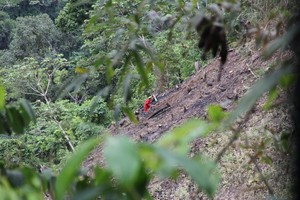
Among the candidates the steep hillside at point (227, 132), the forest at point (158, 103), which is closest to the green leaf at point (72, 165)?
the forest at point (158, 103)

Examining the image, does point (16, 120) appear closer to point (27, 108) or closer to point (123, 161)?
point (27, 108)

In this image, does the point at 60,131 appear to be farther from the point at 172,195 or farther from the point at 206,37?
the point at 206,37

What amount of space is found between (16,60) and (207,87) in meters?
7.87

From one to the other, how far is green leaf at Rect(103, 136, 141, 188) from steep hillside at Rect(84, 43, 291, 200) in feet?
7.38

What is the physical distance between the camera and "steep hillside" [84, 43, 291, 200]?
3.31m

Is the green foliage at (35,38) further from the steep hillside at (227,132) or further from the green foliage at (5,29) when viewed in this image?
the steep hillside at (227,132)

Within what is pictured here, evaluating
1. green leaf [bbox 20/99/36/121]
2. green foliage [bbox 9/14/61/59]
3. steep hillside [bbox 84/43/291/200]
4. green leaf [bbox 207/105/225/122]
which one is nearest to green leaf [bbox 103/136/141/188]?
green leaf [bbox 207/105/225/122]

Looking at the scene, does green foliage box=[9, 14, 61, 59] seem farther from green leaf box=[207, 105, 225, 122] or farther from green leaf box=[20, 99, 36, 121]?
green leaf box=[207, 105, 225, 122]

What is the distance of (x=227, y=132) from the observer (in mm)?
4164

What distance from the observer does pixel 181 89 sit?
659 cm

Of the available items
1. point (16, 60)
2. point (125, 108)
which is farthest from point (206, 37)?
point (16, 60)

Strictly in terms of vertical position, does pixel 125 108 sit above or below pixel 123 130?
above

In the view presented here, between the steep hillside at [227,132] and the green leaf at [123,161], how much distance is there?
2.25 metres

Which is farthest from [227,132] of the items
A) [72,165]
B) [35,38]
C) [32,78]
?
[35,38]
